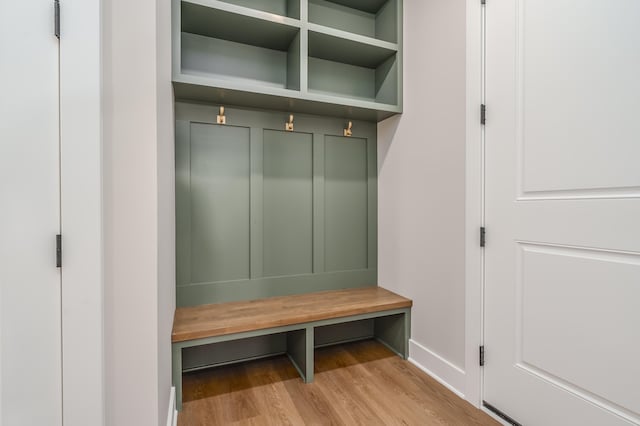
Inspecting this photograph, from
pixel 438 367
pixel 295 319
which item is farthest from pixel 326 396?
pixel 438 367

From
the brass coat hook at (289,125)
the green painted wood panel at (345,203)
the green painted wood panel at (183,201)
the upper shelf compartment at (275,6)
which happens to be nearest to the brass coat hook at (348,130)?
the green painted wood panel at (345,203)

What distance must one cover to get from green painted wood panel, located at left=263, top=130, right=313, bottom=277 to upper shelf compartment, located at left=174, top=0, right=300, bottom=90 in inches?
16.5

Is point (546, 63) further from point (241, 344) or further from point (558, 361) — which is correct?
point (241, 344)


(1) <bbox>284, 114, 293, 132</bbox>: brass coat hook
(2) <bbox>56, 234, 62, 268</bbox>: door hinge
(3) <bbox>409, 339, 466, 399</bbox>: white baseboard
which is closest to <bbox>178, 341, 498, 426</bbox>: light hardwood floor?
(3) <bbox>409, 339, 466, 399</bbox>: white baseboard

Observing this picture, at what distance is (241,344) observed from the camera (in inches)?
82.1

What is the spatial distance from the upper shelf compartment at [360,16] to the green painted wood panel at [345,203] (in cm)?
81

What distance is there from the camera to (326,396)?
169 centimetres

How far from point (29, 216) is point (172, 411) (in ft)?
3.63

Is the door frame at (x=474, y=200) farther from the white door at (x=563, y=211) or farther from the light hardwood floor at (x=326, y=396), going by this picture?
the light hardwood floor at (x=326, y=396)

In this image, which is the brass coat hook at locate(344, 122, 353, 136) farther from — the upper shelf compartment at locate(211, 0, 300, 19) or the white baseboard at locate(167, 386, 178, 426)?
the white baseboard at locate(167, 386, 178, 426)

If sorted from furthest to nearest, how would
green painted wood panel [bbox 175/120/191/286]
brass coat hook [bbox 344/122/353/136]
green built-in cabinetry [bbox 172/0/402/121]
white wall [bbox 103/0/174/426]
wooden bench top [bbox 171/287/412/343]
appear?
brass coat hook [bbox 344/122/353/136]
green painted wood panel [bbox 175/120/191/286]
green built-in cabinetry [bbox 172/0/402/121]
wooden bench top [bbox 171/287/412/343]
white wall [bbox 103/0/174/426]

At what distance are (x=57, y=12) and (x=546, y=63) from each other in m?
1.79

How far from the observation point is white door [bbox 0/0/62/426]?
828 millimetres

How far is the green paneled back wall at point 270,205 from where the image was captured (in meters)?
1.94
